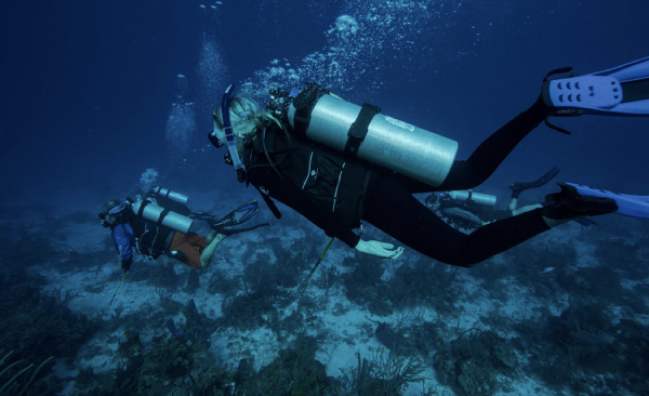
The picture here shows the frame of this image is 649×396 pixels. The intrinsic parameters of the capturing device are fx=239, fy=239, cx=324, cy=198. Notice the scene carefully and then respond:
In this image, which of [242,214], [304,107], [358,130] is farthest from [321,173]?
[242,214]

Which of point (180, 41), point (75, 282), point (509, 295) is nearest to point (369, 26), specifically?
point (509, 295)

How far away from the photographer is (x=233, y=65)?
184 feet

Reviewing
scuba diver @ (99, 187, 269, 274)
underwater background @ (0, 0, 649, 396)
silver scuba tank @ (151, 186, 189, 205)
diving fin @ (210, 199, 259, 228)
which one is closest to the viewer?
underwater background @ (0, 0, 649, 396)

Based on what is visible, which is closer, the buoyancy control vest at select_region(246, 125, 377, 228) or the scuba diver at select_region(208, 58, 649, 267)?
the scuba diver at select_region(208, 58, 649, 267)

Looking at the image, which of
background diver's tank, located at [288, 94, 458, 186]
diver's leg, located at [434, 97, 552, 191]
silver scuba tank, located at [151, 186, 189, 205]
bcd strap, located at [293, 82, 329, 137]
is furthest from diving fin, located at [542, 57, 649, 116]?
silver scuba tank, located at [151, 186, 189, 205]

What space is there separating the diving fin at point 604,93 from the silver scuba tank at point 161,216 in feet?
22.5

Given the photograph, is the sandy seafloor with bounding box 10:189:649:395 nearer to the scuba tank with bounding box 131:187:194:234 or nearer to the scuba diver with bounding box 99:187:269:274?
the scuba diver with bounding box 99:187:269:274

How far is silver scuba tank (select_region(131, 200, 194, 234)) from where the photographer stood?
5871 millimetres

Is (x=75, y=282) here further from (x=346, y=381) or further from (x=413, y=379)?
(x=413, y=379)

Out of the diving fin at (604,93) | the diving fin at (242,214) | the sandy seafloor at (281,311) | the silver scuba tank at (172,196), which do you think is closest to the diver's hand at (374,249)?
the diving fin at (604,93)

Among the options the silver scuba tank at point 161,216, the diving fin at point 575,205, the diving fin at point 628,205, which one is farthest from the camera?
the silver scuba tank at point 161,216

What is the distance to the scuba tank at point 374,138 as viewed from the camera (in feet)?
7.43

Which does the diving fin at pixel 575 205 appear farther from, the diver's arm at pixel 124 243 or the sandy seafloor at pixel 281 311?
the diver's arm at pixel 124 243

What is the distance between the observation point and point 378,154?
7.68 feet
